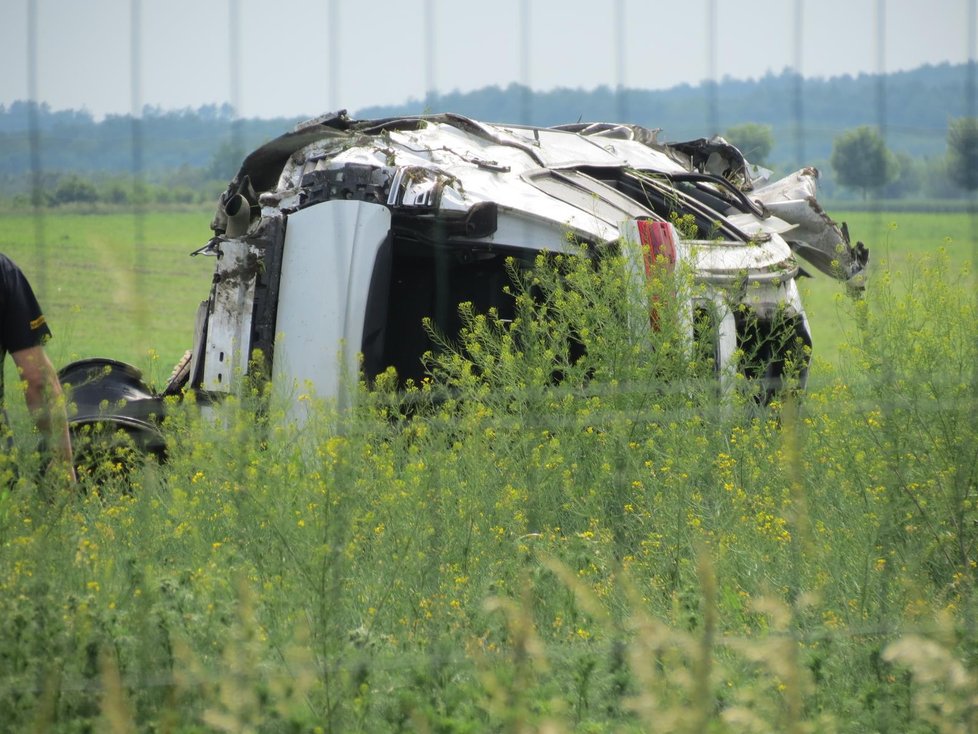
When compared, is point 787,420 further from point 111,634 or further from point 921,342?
point 111,634

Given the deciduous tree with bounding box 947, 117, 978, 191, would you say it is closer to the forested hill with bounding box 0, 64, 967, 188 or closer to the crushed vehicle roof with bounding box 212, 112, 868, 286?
the forested hill with bounding box 0, 64, 967, 188

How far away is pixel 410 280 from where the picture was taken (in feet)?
22.2

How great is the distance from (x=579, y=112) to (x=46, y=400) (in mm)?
3045

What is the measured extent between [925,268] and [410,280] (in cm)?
275

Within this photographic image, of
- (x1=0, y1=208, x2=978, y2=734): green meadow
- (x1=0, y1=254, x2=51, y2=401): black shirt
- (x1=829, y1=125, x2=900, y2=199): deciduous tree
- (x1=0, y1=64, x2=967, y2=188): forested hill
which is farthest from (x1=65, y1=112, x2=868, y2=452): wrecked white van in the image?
(x1=0, y1=254, x2=51, y2=401): black shirt

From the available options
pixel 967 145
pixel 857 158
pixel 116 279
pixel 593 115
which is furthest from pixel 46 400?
pixel 857 158

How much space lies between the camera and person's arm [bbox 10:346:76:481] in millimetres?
4092

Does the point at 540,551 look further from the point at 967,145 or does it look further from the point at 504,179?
the point at 504,179

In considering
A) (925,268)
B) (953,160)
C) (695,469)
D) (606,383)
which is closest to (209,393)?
(606,383)

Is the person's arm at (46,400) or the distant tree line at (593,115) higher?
the distant tree line at (593,115)

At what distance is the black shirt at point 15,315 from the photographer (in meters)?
4.80

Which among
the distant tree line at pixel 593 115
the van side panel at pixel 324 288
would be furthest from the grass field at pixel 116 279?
the van side panel at pixel 324 288

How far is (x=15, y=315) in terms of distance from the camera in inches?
190

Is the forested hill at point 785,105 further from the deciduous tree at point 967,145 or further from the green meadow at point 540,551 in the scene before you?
the green meadow at point 540,551
